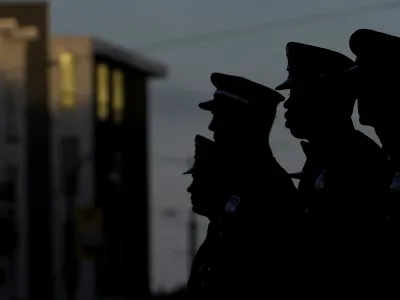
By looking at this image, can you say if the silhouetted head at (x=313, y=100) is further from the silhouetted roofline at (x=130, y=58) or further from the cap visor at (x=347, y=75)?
the silhouetted roofline at (x=130, y=58)

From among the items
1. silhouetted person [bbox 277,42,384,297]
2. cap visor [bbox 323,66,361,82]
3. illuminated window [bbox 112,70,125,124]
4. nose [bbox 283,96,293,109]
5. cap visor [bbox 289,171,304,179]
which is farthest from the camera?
illuminated window [bbox 112,70,125,124]

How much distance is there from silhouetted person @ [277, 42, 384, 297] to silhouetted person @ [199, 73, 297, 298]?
0.74 meters

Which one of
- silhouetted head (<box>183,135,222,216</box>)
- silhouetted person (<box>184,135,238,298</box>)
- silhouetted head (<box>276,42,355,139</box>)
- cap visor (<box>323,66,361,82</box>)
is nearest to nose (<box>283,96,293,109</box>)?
silhouetted head (<box>276,42,355,139</box>)

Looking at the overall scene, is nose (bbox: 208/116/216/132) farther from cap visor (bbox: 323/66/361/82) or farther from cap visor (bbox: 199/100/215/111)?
cap visor (bbox: 323/66/361/82)

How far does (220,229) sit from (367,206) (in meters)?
2.69

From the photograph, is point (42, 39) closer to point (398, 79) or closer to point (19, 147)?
point (19, 147)

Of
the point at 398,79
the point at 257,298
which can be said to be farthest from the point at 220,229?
the point at 398,79

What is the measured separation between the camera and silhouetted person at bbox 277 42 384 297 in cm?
1347

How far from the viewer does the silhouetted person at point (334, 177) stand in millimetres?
13469

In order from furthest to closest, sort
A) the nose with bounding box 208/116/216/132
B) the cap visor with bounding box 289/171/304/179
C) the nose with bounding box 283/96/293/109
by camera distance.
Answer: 1. the nose with bounding box 208/116/216/132
2. the cap visor with bounding box 289/171/304/179
3. the nose with bounding box 283/96/293/109

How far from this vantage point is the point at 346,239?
1363cm

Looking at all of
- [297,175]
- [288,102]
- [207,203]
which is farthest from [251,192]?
[288,102]

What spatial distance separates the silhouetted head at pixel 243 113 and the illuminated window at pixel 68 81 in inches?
2089

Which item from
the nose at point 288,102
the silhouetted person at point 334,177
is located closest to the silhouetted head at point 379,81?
the silhouetted person at point 334,177
